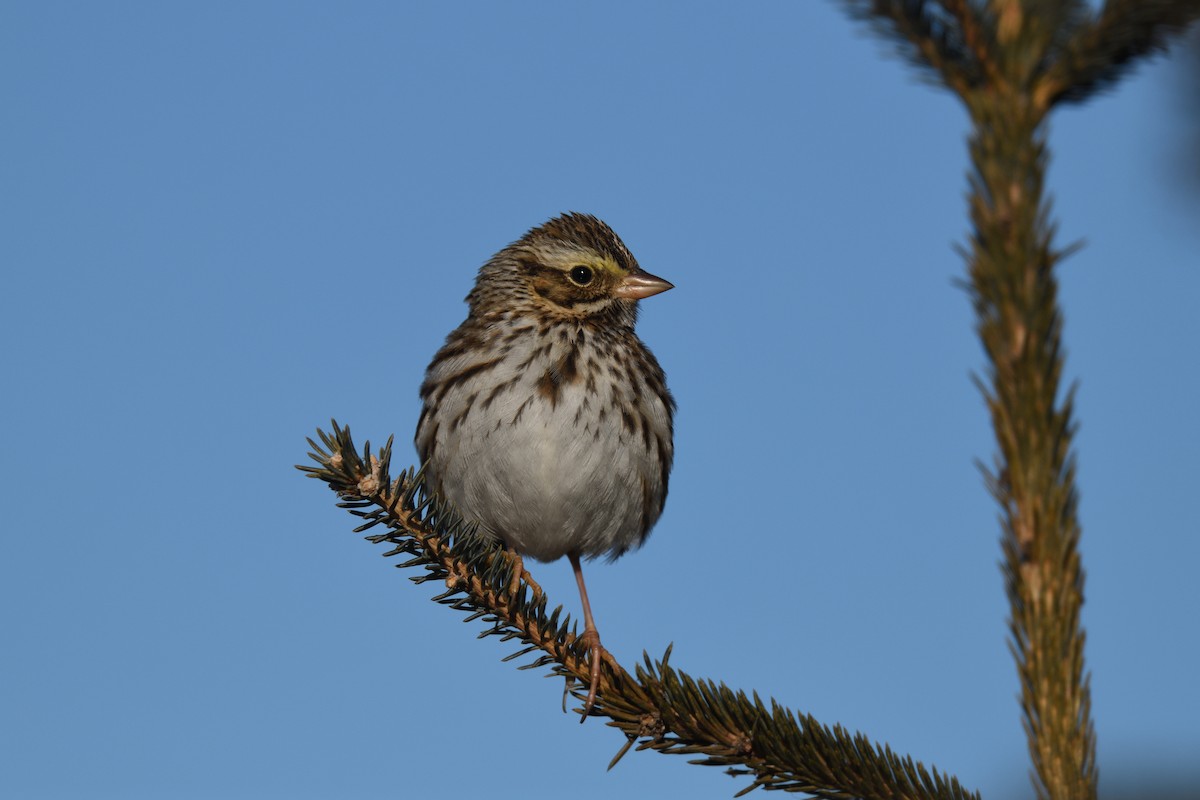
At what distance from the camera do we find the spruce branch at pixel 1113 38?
268 cm

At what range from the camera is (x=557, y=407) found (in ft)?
23.8

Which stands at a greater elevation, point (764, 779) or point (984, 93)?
point (984, 93)

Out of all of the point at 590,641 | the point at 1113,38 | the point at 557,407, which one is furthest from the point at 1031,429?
the point at 557,407

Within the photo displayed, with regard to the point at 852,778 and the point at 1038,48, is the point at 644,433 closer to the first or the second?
the point at 852,778

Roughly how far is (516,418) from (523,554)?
1.86 meters

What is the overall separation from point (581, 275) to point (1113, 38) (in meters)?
5.84

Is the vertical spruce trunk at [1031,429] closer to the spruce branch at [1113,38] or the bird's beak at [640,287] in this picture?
the spruce branch at [1113,38]

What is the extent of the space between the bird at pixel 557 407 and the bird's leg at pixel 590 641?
1.4 inches

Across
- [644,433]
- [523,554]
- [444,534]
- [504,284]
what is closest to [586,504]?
[644,433]

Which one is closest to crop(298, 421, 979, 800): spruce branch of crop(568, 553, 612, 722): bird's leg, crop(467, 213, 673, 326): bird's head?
crop(568, 553, 612, 722): bird's leg

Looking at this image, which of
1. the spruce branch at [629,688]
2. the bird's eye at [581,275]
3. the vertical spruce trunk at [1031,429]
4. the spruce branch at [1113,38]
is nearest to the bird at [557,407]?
the bird's eye at [581,275]

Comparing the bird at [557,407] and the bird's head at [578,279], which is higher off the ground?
the bird's head at [578,279]

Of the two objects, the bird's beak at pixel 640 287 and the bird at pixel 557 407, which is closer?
the bird at pixel 557 407

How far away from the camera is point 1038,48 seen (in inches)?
105
